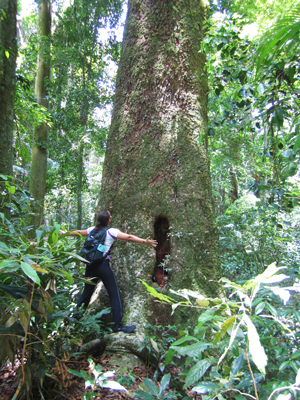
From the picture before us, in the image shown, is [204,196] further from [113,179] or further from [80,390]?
[80,390]

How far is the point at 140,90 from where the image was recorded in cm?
408

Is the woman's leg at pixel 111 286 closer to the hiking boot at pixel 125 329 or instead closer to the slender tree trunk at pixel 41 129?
the hiking boot at pixel 125 329

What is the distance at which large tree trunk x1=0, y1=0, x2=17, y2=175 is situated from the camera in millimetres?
Result: 2926

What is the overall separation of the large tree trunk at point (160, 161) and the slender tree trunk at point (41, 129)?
4.98 m

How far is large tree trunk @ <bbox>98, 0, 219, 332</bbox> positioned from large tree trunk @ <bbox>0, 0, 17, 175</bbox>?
1403 millimetres

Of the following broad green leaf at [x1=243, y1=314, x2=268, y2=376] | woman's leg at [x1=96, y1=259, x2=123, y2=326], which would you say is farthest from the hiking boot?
broad green leaf at [x1=243, y1=314, x2=268, y2=376]

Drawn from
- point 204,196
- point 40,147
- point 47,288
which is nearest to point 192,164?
point 204,196

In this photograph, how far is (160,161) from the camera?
3.76 meters

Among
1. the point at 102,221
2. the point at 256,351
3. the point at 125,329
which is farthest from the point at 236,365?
the point at 102,221

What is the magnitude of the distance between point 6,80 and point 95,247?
2.09m

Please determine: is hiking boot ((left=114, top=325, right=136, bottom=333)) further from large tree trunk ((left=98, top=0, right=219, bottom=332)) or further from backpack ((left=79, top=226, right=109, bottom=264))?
backpack ((left=79, top=226, right=109, bottom=264))

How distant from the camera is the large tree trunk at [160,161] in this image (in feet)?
11.0

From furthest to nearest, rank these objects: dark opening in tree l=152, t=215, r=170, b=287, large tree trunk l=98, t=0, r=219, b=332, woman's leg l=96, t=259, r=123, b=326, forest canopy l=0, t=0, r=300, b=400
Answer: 1. dark opening in tree l=152, t=215, r=170, b=287
2. large tree trunk l=98, t=0, r=219, b=332
3. woman's leg l=96, t=259, r=123, b=326
4. forest canopy l=0, t=0, r=300, b=400

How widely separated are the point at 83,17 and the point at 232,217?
726cm
